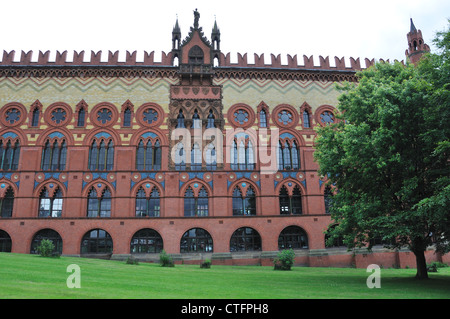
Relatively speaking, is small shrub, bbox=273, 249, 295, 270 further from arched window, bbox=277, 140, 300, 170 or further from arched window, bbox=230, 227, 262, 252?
arched window, bbox=277, 140, 300, 170

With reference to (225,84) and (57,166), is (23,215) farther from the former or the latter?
(225,84)

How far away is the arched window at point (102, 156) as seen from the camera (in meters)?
35.5

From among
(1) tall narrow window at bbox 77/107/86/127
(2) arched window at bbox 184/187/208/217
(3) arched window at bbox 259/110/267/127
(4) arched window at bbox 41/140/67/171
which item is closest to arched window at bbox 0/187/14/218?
(4) arched window at bbox 41/140/67/171

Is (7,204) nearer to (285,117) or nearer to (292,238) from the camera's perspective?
(292,238)

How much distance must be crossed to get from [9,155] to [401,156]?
35.2 m

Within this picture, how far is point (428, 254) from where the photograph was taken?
35.6m

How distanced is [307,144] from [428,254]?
16.2 metres

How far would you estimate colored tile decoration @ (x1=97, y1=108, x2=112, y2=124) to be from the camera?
3675cm

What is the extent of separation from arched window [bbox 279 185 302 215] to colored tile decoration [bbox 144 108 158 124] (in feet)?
49.4
